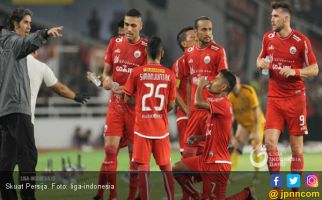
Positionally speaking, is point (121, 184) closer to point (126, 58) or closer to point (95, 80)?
point (126, 58)

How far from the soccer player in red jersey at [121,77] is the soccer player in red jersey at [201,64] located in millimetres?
718

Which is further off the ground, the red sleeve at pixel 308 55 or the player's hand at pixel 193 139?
the red sleeve at pixel 308 55

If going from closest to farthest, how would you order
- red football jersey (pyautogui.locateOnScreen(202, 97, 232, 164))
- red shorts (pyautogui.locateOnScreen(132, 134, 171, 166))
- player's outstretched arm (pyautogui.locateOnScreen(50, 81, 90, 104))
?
red football jersey (pyautogui.locateOnScreen(202, 97, 232, 164)) < red shorts (pyautogui.locateOnScreen(132, 134, 171, 166)) < player's outstretched arm (pyautogui.locateOnScreen(50, 81, 90, 104))

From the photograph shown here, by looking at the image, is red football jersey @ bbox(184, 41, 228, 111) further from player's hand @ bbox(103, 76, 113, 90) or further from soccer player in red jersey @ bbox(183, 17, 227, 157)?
player's hand @ bbox(103, 76, 113, 90)

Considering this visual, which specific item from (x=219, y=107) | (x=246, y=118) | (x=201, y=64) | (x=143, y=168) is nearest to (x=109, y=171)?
(x=143, y=168)

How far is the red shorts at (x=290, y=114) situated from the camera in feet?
40.9

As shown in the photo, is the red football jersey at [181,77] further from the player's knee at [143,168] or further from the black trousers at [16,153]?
the black trousers at [16,153]

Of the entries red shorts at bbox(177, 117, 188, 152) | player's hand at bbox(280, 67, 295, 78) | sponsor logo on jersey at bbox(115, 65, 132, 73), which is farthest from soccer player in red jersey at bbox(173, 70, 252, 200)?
red shorts at bbox(177, 117, 188, 152)

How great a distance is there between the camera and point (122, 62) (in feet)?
41.9

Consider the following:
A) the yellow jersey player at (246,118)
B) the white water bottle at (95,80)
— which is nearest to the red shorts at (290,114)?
the white water bottle at (95,80)

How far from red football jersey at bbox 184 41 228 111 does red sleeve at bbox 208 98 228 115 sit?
122 cm

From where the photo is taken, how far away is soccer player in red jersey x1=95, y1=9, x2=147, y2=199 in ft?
41.2

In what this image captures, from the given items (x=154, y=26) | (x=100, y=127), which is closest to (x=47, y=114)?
(x=100, y=127)

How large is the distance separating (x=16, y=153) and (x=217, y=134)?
7.77 feet
